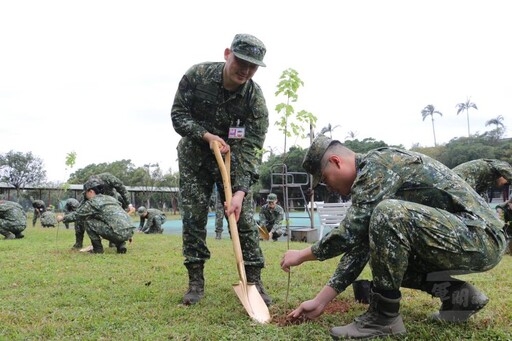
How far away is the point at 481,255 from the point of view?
7.64ft

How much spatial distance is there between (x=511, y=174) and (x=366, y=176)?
1478mm

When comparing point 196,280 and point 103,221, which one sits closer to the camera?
point 196,280

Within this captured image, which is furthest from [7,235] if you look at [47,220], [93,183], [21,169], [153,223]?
[21,169]

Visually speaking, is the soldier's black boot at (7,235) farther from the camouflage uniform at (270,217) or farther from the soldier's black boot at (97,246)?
the camouflage uniform at (270,217)

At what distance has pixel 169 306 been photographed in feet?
11.1

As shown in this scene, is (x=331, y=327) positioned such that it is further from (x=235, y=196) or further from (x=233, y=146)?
(x=233, y=146)

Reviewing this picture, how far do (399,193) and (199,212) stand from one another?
1755 mm

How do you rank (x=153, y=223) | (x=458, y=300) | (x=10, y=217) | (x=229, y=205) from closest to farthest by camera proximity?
(x=458, y=300) < (x=229, y=205) < (x=10, y=217) < (x=153, y=223)

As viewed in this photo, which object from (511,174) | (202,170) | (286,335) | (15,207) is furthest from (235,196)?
(15,207)

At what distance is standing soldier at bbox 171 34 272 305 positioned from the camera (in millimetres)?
3602

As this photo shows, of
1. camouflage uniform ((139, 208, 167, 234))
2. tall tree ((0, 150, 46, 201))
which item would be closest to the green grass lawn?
camouflage uniform ((139, 208, 167, 234))

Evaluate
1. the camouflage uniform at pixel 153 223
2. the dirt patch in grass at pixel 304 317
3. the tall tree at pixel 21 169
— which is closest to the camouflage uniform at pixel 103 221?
the dirt patch in grass at pixel 304 317

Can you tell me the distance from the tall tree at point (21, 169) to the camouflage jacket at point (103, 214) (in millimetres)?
39286

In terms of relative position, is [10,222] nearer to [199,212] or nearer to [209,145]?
[199,212]
